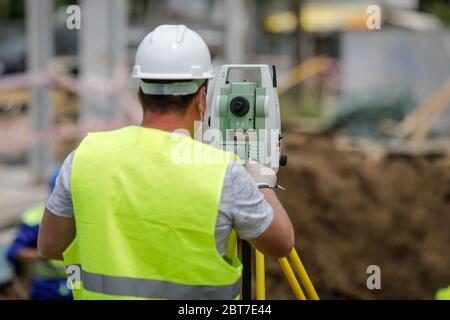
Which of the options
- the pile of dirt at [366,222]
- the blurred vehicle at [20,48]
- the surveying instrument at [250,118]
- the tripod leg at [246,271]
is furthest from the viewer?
the blurred vehicle at [20,48]

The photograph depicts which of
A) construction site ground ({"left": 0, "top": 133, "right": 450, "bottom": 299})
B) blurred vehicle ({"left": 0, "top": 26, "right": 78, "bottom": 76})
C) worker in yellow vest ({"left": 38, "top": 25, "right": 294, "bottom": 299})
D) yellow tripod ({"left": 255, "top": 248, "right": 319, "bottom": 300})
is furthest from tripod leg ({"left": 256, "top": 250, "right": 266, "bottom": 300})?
blurred vehicle ({"left": 0, "top": 26, "right": 78, "bottom": 76})

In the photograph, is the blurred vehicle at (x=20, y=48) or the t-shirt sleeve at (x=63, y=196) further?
the blurred vehicle at (x=20, y=48)

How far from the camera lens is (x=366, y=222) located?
7680mm

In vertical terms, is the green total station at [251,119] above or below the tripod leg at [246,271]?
above

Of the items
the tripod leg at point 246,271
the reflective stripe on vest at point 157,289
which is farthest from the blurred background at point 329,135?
the reflective stripe on vest at point 157,289

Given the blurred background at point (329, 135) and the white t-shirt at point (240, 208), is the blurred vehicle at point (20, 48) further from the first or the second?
the white t-shirt at point (240, 208)

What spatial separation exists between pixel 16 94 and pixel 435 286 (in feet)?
25.3

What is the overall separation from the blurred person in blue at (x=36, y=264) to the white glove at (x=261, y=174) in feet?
7.35

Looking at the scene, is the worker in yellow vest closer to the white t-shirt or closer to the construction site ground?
the white t-shirt

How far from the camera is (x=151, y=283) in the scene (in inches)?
87.2

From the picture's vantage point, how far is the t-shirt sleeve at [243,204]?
2188 mm

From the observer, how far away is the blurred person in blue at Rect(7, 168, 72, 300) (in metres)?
4.45

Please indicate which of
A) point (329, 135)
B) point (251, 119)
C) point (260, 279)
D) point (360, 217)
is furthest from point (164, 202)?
point (329, 135)
